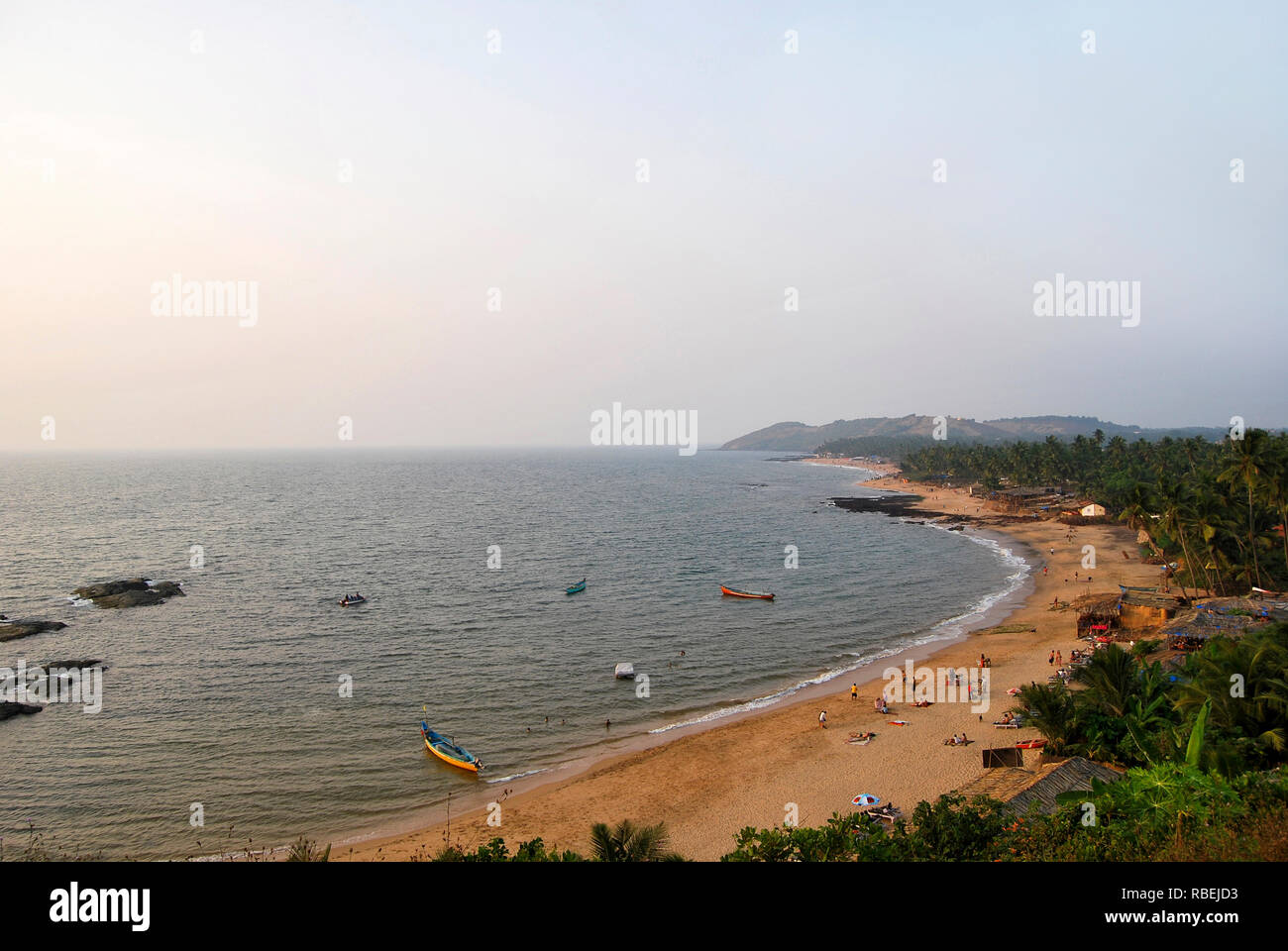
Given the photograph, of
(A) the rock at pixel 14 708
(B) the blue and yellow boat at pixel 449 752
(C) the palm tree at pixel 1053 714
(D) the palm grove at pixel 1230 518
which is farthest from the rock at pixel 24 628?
(D) the palm grove at pixel 1230 518

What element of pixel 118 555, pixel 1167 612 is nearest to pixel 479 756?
pixel 1167 612

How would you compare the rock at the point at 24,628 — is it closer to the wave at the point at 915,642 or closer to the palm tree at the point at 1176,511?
the wave at the point at 915,642

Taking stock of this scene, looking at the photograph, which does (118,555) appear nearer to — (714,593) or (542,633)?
(542,633)

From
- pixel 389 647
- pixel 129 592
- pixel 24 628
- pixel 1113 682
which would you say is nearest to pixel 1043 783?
pixel 1113 682

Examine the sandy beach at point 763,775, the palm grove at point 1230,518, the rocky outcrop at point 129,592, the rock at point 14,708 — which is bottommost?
the sandy beach at point 763,775

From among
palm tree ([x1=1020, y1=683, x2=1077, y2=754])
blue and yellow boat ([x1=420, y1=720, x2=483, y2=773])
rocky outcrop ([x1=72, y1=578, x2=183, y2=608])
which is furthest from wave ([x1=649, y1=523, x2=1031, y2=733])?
rocky outcrop ([x1=72, y1=578, x2=183, y2=608])

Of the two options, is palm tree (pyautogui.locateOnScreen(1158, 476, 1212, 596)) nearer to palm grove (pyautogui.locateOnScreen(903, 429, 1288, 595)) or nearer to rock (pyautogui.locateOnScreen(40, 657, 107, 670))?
palm grove (pyautogui.locateOnScreen(903, 429, 1288, 595))
